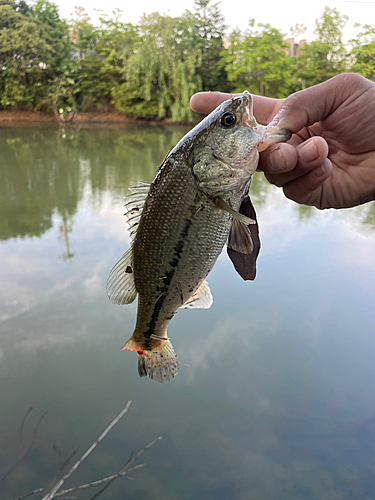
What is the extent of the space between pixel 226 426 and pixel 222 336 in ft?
5.15

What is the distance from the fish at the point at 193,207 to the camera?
5.22 feet

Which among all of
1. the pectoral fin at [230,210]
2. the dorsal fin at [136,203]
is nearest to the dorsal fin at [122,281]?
the dorsal fin at [136,203]

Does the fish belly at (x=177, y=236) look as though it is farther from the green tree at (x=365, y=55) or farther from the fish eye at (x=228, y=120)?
the green tree at (x=365, y=55)

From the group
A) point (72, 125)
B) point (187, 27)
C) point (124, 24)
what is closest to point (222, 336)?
point (72, 125)

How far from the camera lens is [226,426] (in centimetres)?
448

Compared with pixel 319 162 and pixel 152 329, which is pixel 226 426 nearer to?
pixel 152 329

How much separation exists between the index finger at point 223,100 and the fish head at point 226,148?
23.8 inches

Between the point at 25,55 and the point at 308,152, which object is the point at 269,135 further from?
the point at 25,55

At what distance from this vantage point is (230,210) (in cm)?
150

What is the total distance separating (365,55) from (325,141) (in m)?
33.1

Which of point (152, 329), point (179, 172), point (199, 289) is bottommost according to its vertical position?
point (152, 329)

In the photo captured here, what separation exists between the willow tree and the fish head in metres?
24.7

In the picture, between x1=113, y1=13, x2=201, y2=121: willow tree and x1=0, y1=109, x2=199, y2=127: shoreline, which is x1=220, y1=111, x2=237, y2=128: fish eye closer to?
x1=113, y1=13, x2=201, y2=121: willow tree

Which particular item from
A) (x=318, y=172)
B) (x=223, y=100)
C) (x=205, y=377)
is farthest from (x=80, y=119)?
(x=318, y=172)
